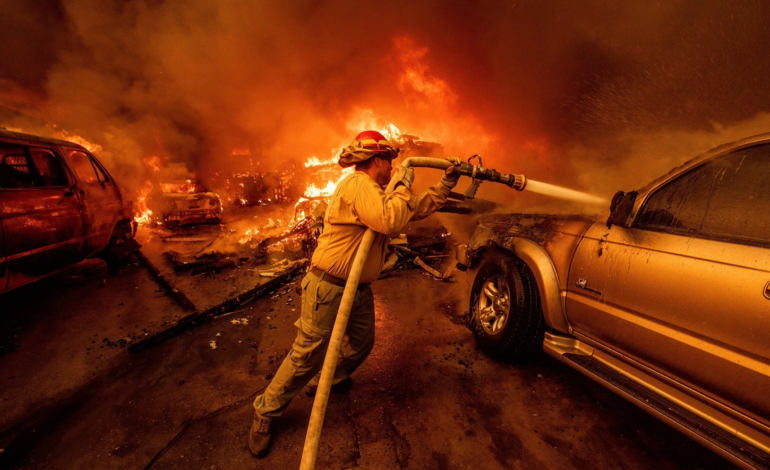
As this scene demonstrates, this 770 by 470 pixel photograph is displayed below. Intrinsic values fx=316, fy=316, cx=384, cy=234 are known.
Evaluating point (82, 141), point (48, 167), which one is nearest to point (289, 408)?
point (48, 167)

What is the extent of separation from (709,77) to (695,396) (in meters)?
7.83

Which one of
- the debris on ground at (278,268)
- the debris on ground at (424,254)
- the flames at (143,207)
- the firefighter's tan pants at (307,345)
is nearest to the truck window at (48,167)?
the debris on ground at (278,268)

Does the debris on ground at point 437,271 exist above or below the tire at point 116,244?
above

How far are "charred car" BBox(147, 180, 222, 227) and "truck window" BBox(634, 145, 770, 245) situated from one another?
10.2 meters

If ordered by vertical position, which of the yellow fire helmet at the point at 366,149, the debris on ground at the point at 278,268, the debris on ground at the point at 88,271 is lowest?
the debris on ground at the point at 88,271

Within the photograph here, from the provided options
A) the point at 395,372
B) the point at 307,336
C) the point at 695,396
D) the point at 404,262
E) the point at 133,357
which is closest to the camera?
the point at 695,396

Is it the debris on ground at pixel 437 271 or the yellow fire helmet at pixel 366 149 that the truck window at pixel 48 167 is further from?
the debris on ground at pixel 437 271

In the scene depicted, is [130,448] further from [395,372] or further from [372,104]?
[372,104]

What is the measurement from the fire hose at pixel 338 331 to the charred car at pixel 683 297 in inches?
39.7

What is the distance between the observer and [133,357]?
336cm

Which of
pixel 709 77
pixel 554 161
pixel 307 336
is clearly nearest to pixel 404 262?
pixel 307 336

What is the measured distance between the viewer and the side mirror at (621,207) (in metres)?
2.12

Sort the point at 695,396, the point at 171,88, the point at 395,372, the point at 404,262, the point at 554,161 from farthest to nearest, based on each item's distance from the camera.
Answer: the point at 171,88 → the point at 554,161 → the point at 404,262 → the point at 395,372 → the point at 695,396

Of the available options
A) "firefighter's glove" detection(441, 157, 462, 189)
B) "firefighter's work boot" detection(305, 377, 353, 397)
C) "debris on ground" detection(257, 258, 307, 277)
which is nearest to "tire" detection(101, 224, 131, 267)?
"debris on ground" detection(257, 258, 307, 277)
